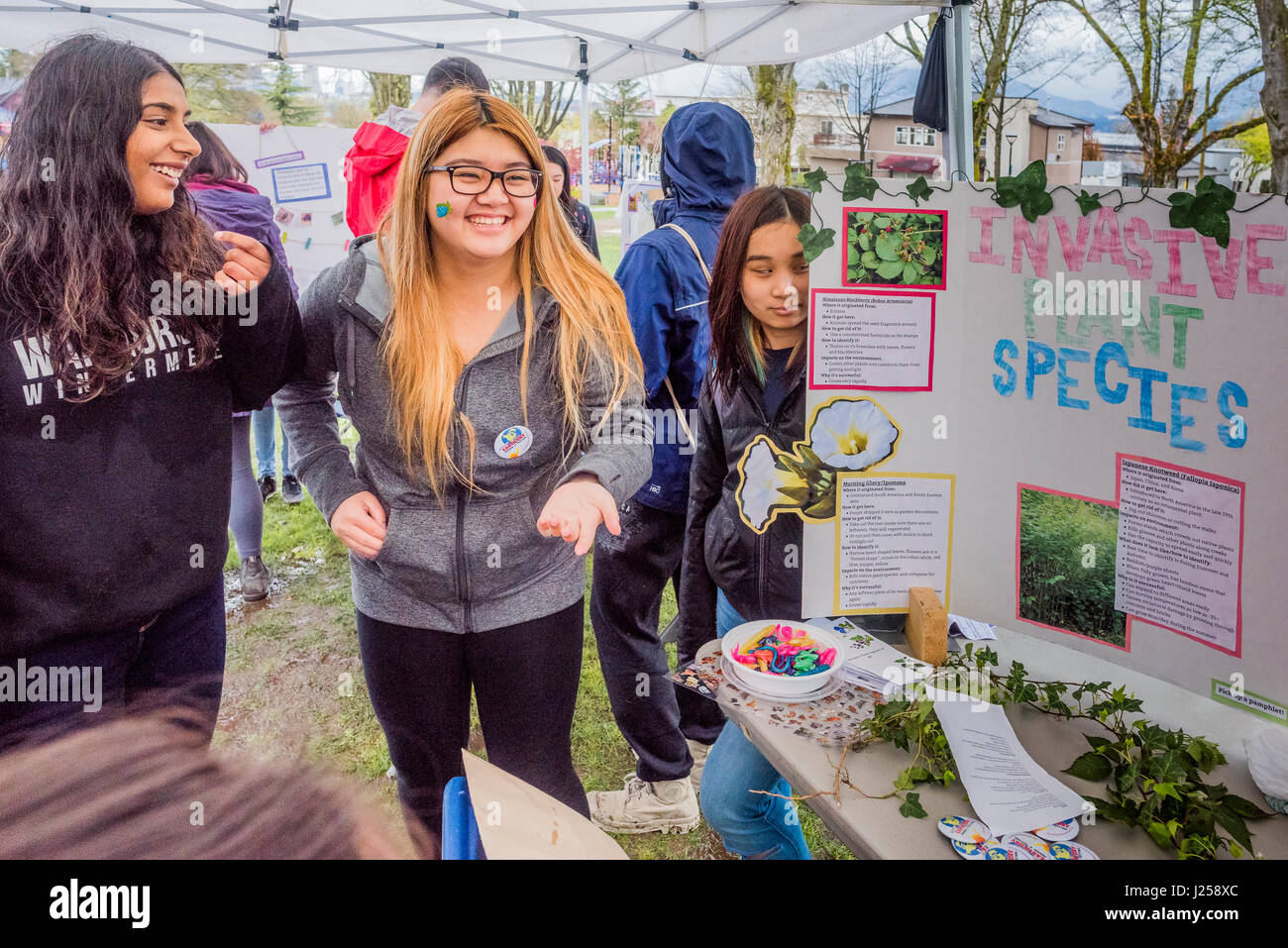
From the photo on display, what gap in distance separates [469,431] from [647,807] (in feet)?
3.54

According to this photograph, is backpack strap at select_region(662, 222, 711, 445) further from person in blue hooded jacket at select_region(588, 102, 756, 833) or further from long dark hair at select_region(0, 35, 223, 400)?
long dark hair at select_region(0, 35, 223, 400)

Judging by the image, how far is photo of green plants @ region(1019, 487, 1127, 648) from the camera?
3.47 feet

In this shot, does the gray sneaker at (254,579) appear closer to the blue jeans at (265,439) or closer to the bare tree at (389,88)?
the blue jeans at (265,439)

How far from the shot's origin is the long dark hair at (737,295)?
4.28 ft

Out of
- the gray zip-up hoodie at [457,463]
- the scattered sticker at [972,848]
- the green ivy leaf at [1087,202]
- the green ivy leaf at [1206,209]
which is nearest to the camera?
the scattered sticker at [972,848]

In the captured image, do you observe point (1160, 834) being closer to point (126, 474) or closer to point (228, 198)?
point (126, 474)

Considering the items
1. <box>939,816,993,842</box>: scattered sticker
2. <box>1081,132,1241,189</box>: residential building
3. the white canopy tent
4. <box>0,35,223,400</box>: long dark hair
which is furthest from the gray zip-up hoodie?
<box>1081,132,1241,189</box>: residential building

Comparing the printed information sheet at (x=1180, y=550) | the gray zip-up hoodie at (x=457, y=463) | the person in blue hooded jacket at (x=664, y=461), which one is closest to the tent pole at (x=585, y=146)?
the person in blue hooded jacket at (x=664, y=461)

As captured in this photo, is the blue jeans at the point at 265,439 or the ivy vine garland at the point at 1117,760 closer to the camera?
the ivy vine garland at the point at 1117,760

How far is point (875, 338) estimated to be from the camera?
1.18 metres

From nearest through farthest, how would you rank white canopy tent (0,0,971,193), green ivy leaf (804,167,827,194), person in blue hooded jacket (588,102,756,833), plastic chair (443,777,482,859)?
plastic chair (443,777,482,859), green ivy leaf (804,167,827,194), person in blue hooded jacket (588,102,756,833), white canopy tent (0,0,971,193)

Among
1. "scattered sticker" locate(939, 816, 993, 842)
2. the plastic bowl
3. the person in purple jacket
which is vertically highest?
the person in purple jacket

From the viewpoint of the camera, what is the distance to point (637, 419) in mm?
1340

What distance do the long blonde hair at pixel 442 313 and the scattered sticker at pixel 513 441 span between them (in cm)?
4
